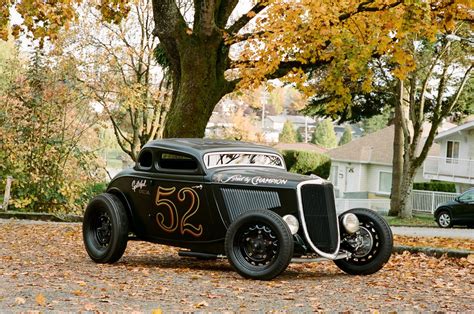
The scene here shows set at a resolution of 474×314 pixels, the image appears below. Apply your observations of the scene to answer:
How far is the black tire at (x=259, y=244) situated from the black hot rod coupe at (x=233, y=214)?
0.01 meters

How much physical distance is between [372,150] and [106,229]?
52939mm

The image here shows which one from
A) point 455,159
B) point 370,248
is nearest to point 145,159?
point 370,248

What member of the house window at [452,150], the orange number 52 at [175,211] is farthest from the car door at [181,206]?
the house window at [452,150]

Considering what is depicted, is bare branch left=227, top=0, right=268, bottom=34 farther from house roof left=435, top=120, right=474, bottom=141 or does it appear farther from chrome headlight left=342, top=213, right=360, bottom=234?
house roof left=435, top=120, right=474, bottom=141

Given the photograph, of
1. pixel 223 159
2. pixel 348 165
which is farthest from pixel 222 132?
pixel 223 159

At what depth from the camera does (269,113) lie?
554 feet

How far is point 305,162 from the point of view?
194 ft

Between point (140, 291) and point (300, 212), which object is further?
point (300, 212)

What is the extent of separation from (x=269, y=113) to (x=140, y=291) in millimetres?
160171

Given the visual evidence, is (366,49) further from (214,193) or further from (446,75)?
(446,75)

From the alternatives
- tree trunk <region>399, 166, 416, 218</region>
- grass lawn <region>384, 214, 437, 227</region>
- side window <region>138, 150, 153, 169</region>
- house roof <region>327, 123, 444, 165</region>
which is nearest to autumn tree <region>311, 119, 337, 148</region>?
house roof <region>327, 123, 444, 165</region>

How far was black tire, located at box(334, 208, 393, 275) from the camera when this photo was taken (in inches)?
428

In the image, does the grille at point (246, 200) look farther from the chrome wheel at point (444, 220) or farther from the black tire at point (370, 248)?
the chrome wheel at point (444, 220)

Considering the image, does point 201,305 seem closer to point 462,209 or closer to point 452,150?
point 462,209
